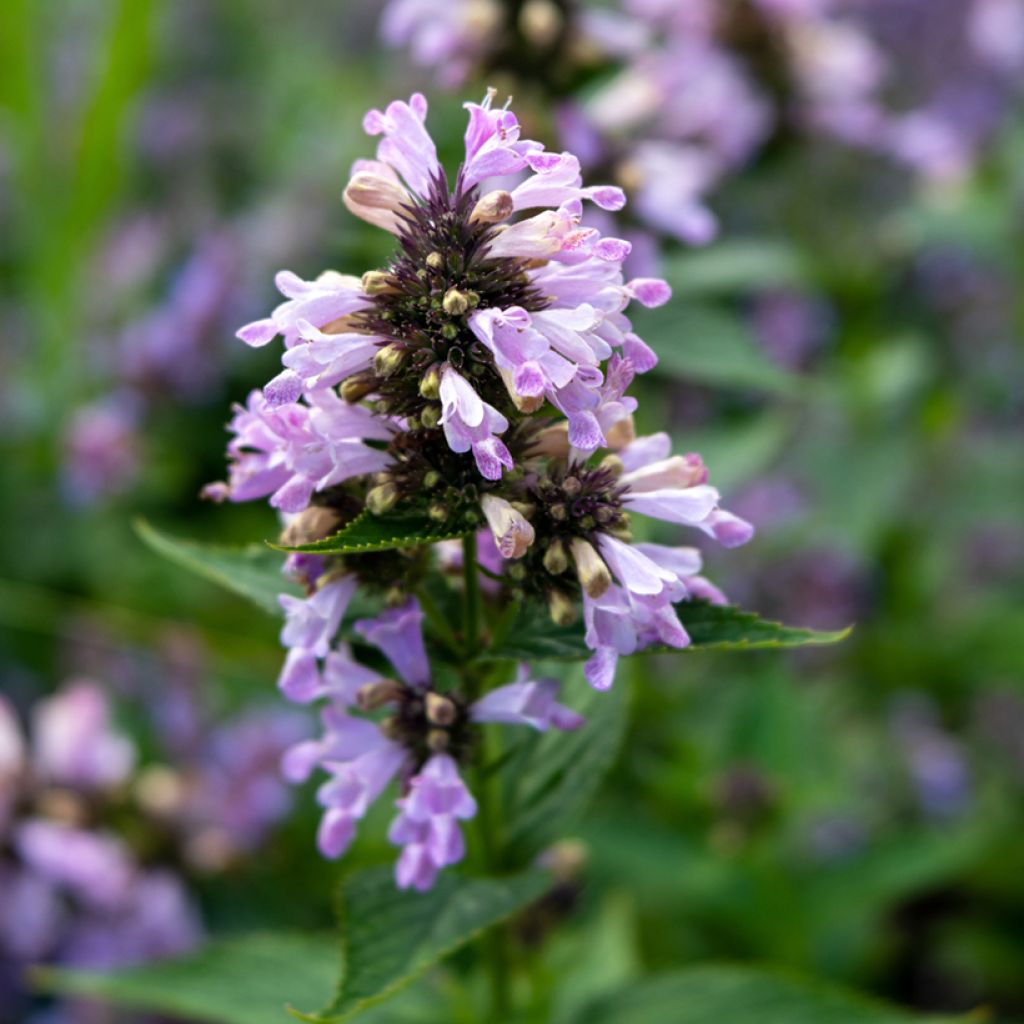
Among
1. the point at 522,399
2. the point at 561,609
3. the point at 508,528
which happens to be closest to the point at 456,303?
the point at 522,399

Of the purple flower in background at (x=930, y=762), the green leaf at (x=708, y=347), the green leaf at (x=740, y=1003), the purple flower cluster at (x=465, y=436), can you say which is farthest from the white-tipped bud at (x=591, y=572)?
the purple flower in background at (x=930, y=762)

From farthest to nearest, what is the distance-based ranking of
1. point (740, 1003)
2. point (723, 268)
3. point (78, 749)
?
point (723, 268)
point (78, 749)
point (740, 1003)

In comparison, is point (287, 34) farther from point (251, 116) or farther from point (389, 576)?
point (389, 576)

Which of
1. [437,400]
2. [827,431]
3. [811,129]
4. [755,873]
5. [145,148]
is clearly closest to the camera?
[437,400]

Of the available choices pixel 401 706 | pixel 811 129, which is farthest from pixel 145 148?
pixel 401 706

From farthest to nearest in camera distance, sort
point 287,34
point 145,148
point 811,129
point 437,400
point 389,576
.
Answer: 1. point 287,34
2. point 145,148
3. point 811,129
4. point 389,576
5. point 437,400

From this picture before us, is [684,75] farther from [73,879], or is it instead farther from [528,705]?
[73,879]
